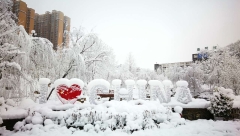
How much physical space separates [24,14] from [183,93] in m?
8.90

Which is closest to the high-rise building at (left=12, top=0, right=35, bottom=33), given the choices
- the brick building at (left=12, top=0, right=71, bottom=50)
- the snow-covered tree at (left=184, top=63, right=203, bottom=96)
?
the brick building at (left=12, top=0, right=71, bottom=50)

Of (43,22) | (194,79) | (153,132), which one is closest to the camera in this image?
(153,132)

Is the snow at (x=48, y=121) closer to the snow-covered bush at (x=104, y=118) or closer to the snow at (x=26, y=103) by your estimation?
the snow-covered bush at (x=104, y=118)

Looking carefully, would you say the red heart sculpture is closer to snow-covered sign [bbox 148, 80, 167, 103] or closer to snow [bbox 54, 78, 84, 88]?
snow [bbox 54, 78, 84, 88]

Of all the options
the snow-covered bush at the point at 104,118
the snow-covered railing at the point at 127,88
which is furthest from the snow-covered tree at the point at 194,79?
the snow-covered bush at the point at 104,118

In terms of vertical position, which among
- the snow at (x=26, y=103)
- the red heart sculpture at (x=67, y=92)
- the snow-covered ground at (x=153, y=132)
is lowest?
the snow-covered ground at (x=153, y=132)

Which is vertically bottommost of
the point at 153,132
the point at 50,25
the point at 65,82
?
the point at 153,132

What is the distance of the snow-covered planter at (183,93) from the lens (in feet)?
25.1

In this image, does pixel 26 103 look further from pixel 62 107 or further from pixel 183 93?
pixel 183 93

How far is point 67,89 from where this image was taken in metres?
6.68

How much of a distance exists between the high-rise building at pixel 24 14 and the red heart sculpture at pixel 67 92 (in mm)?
3342

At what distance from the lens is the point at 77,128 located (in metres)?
5.17

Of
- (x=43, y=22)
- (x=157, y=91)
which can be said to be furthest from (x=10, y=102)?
(x=157, y=91)

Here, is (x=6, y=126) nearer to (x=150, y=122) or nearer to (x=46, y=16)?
(x=150, y=122)
